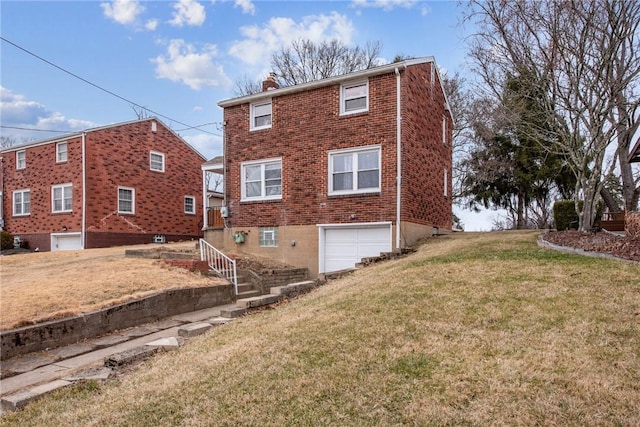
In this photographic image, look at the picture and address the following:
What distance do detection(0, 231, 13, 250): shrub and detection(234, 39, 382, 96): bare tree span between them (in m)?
18.2

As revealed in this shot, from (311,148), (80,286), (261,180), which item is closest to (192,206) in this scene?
(261,180)

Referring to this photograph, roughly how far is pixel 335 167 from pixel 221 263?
15.6 feet

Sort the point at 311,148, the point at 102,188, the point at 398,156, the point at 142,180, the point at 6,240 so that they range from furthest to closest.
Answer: the point at 142,180 → the point at 6,240 → the point at 102,188 → the point at 311,148 → the point at 398,156

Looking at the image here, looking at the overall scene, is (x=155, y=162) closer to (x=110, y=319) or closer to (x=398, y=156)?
(x=398, y=156)

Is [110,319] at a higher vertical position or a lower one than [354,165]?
lower

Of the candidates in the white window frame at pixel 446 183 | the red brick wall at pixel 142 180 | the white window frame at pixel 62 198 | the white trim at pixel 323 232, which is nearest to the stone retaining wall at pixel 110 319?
the white trim at pixel 323 232

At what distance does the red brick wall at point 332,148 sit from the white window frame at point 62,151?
11.5m

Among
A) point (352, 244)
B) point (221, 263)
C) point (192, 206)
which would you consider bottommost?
point (221, 263)

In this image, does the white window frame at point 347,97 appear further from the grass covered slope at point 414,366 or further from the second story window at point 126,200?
the second story window at point 126,200

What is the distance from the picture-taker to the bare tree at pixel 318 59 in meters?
28.7

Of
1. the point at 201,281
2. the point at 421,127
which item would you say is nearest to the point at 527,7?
the point at 421,127

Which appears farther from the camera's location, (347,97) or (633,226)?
(347,97)

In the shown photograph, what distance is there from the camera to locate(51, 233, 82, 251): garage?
A: 72.5ft

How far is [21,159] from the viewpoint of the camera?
25.0 meters
